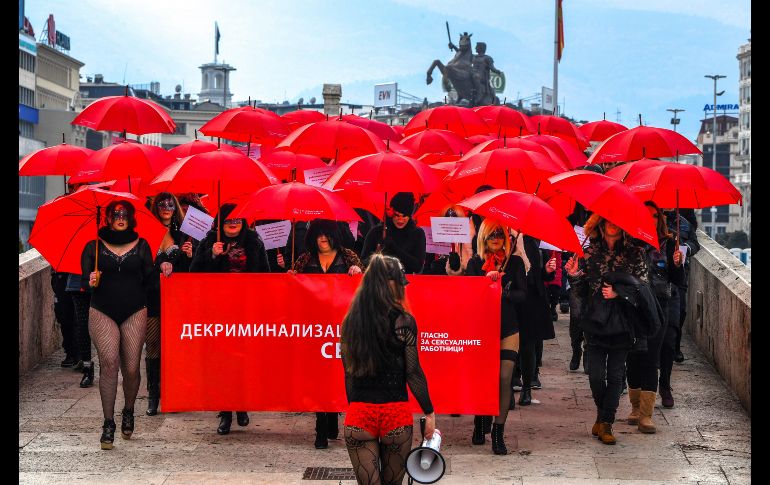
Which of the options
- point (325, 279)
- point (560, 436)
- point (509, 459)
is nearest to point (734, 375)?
point (560, 436)

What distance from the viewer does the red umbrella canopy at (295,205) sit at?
10648mm

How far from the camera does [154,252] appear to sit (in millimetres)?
11438

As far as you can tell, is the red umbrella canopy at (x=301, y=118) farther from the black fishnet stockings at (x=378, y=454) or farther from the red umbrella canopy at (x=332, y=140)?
the black fishnet stockings at (x=378, y=454)

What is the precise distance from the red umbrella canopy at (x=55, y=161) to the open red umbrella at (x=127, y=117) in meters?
0.36

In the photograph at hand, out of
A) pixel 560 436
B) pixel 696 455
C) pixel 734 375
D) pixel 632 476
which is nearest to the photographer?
pixel 632 476

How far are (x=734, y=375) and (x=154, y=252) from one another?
5453 millimetres

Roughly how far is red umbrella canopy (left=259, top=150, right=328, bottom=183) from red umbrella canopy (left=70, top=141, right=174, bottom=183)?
199 centimetres

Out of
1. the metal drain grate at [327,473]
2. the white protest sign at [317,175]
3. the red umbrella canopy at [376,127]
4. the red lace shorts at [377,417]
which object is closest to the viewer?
the red lace shorts at [377,417]

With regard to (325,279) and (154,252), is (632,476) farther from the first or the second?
(154,252)

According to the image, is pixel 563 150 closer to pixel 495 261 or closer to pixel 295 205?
pixel 495 261

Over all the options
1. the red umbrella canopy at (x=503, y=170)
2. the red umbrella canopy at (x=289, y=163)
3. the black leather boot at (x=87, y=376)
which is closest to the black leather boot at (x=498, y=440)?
the red umbrella canopy at (x=503, y=170)

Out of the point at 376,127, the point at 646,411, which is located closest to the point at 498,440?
the point at 646,411

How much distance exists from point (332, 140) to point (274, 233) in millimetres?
4239

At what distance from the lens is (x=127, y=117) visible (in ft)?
51.7
